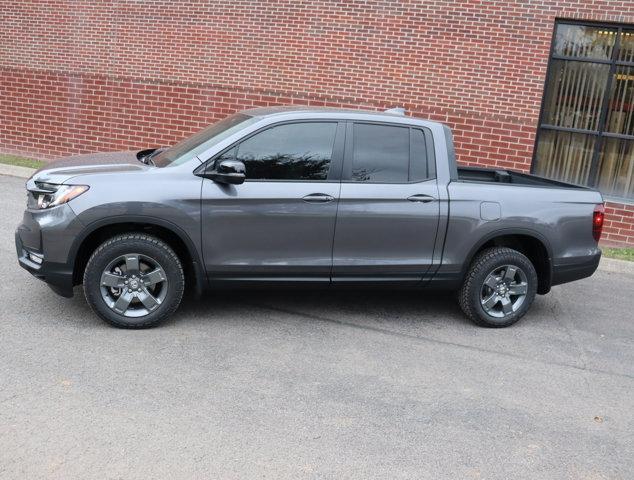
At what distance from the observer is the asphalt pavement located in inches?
153

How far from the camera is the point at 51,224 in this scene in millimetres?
5445

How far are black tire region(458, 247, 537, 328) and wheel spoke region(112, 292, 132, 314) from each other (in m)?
2.88

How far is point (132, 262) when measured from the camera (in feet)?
18.1

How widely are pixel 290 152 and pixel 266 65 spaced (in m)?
6.52

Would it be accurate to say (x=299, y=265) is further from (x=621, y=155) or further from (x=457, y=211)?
(x=621, y=155)


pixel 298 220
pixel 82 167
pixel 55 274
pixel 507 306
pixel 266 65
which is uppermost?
pixel 266 65

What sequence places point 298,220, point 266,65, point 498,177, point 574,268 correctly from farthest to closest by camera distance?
point 266,65, point 498,177, point 574,268, point 298,220

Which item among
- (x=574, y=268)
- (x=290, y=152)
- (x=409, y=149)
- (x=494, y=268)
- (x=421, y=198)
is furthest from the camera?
(x=574, y=268)

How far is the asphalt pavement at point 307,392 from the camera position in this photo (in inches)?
153

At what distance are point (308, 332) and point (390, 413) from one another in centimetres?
150

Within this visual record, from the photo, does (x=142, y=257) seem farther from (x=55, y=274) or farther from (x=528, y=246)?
(x=528, y=246)

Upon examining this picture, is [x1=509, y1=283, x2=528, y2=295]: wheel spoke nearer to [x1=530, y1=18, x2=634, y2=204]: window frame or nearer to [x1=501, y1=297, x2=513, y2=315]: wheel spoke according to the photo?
[x1=501, y1=297, x2=513, y2=315]: wheel spoke

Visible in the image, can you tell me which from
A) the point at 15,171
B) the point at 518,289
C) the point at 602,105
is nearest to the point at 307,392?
the point at 518,289

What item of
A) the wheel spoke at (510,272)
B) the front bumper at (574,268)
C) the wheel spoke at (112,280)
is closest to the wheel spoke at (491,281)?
the wheel spoke at (510,272)
